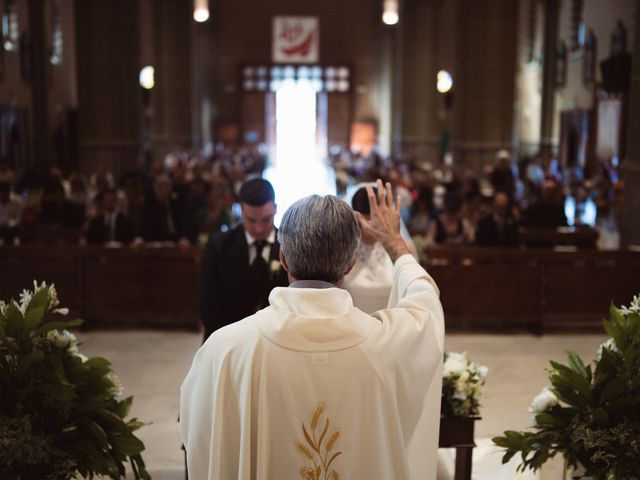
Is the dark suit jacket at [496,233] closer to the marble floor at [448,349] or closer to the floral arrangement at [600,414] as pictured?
the marble floor at [448,349]

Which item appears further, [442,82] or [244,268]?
[442,82]

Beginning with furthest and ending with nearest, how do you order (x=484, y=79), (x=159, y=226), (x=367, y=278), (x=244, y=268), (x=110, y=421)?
(x=484, y=79), (x=159, y=226), (x=244, y=268), (x=367, y=278), (x=110, y=421)

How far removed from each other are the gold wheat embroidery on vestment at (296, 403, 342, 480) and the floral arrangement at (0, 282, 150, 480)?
1.30 meters

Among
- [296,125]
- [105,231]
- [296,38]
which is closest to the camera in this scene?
[105,231]

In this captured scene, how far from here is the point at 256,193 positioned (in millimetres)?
5133

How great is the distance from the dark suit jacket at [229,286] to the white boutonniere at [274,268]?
0.04 m

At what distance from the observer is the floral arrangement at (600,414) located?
3.77 m

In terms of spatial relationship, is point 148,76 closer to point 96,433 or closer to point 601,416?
point 96,433

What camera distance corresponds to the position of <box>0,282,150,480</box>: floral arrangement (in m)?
3.59

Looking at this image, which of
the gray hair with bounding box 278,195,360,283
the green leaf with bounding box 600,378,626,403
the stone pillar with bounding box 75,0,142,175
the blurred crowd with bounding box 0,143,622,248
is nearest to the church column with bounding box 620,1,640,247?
the blurred crowd with bounding box 0,143,622,248

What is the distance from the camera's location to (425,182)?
1551 centimetres

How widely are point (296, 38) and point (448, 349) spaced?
35993 millimetres

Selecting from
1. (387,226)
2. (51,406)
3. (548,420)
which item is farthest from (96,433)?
(548,420)

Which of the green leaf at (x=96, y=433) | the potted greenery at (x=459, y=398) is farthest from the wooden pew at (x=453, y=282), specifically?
the green leaf at (x=96, y=433)
